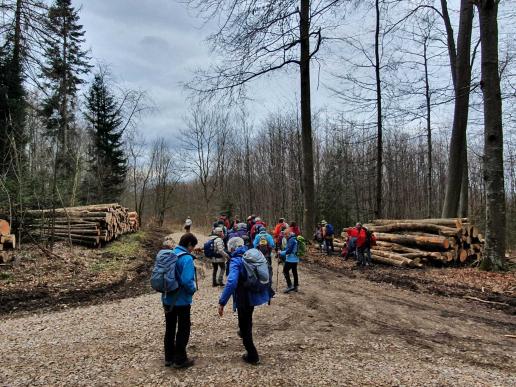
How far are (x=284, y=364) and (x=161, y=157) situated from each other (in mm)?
51511

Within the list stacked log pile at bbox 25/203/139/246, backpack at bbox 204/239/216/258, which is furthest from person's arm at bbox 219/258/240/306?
stacked log pile at bbox 25/203/139/246

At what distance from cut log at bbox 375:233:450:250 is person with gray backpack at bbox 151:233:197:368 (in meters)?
11.9

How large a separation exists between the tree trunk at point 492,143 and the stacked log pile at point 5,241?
13960mm

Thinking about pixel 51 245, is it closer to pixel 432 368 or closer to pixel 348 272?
pixel 348 272

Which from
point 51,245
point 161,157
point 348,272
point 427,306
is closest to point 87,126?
point 161,157

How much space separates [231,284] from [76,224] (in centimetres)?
1358

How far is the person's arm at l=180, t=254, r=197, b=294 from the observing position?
17.4 feet

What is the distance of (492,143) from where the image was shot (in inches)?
467

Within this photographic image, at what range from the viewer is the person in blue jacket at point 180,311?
17.5 feet

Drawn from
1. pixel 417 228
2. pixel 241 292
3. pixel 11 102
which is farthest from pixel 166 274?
pixel 11 102

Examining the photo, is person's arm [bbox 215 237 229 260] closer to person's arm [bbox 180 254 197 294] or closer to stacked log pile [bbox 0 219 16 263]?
person's arm [bbox 180 254 197 294]

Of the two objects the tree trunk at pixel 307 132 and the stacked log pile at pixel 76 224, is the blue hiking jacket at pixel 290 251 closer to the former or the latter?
the stacked log pile at pixel 76 224

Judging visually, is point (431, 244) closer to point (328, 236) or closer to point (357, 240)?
point (357, 240)

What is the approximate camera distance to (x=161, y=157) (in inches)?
2147
